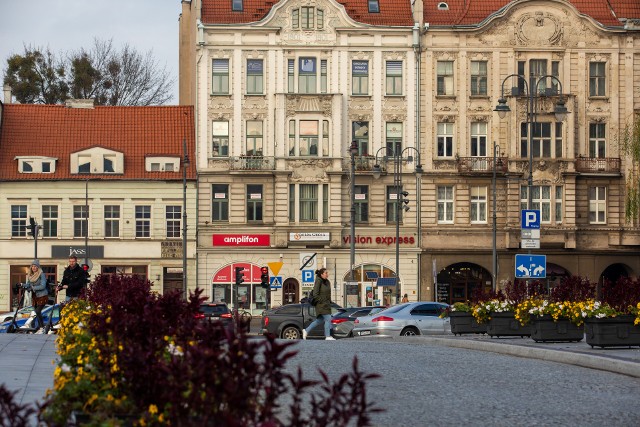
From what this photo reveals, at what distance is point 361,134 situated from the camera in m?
69.5

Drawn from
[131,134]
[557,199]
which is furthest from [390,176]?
[131,134]

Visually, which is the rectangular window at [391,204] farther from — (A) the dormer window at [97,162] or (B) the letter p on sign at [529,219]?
(B) the letter p on sign at [529,219]

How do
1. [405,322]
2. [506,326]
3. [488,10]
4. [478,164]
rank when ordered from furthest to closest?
[488,10], [478,164], [405,322], [506,326]

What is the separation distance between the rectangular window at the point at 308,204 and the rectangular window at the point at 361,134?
326 centimetres

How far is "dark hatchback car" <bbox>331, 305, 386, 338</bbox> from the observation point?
4381 centimetres

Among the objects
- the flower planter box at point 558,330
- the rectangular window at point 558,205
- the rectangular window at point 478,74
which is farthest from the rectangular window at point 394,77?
the flower planter box at point 558,330

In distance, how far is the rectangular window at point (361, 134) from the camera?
228 feet

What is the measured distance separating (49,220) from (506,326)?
42045 millimetres

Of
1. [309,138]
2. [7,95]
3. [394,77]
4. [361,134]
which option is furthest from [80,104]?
[394,77]

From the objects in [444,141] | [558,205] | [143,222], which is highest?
[444,141]

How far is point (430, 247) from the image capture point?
68.9m

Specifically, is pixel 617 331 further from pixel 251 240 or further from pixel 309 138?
pixel 309 138

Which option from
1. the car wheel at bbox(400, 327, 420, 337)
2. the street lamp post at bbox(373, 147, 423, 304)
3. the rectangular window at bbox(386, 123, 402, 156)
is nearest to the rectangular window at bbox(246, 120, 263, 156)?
the street lamp post at bbox(373, 147, 423, 304)

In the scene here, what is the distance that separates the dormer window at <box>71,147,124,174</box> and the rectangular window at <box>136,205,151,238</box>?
2181mm
